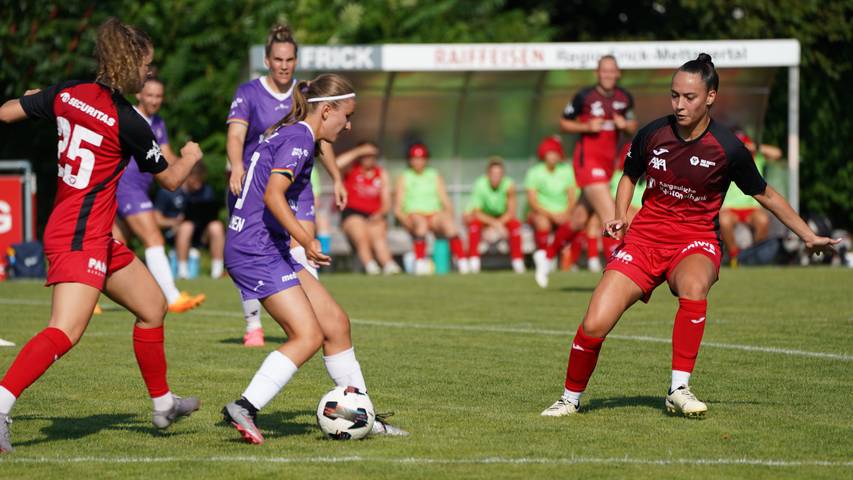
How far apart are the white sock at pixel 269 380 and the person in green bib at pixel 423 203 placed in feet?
46.2

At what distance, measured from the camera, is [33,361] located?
19.9 feet

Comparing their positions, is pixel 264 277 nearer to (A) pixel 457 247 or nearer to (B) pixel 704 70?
(B) pixel 704 70

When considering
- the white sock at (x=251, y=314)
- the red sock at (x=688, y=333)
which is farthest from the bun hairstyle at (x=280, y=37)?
the red sock at (x=688, y=333)

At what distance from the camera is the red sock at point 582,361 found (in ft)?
23.4

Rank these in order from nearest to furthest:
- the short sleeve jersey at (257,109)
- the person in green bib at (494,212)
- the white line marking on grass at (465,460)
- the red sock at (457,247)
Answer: the white line marking on grass at (465,460), the short sleeve jersey at (257,109), the red sock at (457,247), the person in green bib at (494,212)

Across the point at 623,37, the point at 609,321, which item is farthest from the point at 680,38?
the point at 609,321

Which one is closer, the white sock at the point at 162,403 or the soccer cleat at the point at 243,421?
the soccer cleat at the point at 243,421

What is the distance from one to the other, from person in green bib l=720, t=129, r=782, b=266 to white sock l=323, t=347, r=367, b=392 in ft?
47.6

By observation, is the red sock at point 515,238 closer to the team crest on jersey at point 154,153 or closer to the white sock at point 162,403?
the white sock at point 162,403

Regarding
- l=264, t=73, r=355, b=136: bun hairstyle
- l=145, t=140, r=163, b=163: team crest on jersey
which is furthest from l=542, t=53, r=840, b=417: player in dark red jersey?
l=145, t=140, r=163, b=163: team crest on jersey

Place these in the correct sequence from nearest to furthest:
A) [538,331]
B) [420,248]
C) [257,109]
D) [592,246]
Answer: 1. [257,109]
2. [538,331]
3. [592,246]
4. [420,248]

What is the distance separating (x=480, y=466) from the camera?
577 cm

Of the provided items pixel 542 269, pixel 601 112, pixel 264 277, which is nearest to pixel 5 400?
pixel 264 277

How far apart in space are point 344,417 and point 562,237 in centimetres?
979
